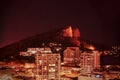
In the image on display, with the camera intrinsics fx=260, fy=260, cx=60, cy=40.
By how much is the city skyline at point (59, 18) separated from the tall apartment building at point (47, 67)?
0.54 metres

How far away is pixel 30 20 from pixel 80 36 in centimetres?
103

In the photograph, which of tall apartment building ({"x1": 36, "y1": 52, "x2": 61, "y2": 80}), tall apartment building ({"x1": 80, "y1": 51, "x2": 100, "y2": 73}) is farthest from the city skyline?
tall apartment building ({"x1": 36, "y1": 52, "x2": 61, "y2": 80})

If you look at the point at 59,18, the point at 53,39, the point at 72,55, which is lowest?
Answer: the point at 72,55

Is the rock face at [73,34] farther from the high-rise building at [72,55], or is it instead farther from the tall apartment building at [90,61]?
the tall apartment building at [90,61]

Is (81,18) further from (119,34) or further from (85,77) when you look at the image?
(85,77)

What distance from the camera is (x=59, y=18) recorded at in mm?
5012

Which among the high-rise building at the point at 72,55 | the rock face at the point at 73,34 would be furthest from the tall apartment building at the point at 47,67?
→ the rock face at the point at 73,34

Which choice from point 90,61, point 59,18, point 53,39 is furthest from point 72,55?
point 59,18

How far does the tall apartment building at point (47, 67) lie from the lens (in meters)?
4.80

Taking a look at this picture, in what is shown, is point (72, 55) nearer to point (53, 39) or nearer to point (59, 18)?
point (53, 39)

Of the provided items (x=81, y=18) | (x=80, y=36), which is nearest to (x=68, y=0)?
(x=81, y=18)

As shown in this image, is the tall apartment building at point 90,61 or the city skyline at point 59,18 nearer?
the tall apartment building at point 90,61

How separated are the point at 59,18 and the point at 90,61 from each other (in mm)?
1015

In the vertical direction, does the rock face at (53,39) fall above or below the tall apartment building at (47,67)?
above
